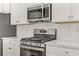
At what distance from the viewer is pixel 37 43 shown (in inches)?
80.8

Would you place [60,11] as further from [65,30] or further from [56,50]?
[56,50]

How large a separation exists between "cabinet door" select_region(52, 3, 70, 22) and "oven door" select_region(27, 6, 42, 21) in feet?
1.13

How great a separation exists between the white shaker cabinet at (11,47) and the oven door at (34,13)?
0.65 m

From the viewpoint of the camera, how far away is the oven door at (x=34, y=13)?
2.30m

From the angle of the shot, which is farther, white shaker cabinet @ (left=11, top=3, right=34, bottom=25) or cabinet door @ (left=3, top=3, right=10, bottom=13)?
cabinet door @ (left=3, top=3, right=10, bottom=13)

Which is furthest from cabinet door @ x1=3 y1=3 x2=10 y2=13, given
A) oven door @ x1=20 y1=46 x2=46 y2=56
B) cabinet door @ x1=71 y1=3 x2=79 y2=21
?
cabinet door @ x1=71 y1=3 x2=79 y2=21

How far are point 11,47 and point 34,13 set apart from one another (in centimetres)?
103

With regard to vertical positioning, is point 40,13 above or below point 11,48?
above

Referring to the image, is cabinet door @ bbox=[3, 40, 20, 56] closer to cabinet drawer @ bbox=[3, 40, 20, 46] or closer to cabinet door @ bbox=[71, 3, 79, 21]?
cabinet drawer @ bbox=[3, 40, 20, 46]

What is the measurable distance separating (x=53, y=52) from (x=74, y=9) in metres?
0.84

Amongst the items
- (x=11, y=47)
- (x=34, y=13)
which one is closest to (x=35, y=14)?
(x=34, y=13)

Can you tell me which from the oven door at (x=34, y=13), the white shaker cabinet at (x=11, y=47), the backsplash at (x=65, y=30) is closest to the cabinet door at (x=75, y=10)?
the backsplash at (x=65, y=30)

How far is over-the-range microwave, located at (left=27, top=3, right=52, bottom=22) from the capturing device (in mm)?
2188

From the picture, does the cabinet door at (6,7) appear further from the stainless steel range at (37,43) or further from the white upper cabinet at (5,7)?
the stainless steel range at (37,43)
